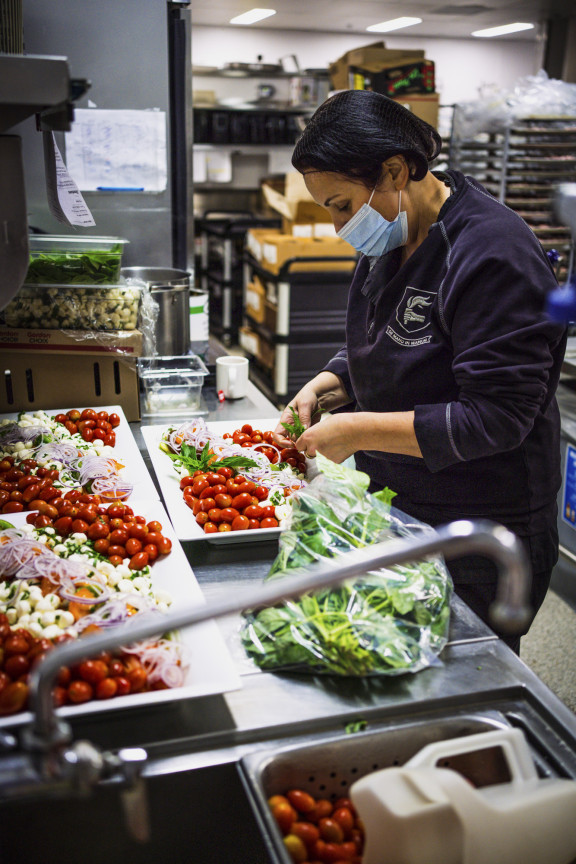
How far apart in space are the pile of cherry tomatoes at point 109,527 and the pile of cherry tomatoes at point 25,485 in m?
0.04

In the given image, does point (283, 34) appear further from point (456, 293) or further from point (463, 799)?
point (463, 799)

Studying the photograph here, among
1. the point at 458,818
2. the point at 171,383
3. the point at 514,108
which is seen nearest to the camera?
the point at 458,818

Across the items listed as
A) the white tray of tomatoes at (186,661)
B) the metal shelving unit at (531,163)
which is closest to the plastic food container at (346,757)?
the white tray of tomatoes at (186,661)

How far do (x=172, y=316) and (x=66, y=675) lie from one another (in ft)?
5.38

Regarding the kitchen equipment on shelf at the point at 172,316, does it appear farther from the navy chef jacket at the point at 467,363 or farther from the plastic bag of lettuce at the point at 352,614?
the plastic bag of lettuce at the point at 352,614

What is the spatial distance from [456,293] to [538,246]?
0.18 m

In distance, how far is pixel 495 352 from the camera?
1.39 m

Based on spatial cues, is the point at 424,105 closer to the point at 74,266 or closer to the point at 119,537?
the point at 74,266

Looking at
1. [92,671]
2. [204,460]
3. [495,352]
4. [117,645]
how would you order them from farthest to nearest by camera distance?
[204,460], [495,352], [92,671], [117,645]

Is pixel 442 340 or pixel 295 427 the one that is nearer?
pixel 442 340

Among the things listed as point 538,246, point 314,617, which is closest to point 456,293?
point 538,246

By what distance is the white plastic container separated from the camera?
85cm

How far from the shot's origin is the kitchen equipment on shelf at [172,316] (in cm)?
249

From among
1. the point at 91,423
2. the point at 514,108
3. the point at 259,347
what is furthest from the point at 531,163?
the point at 91,423
